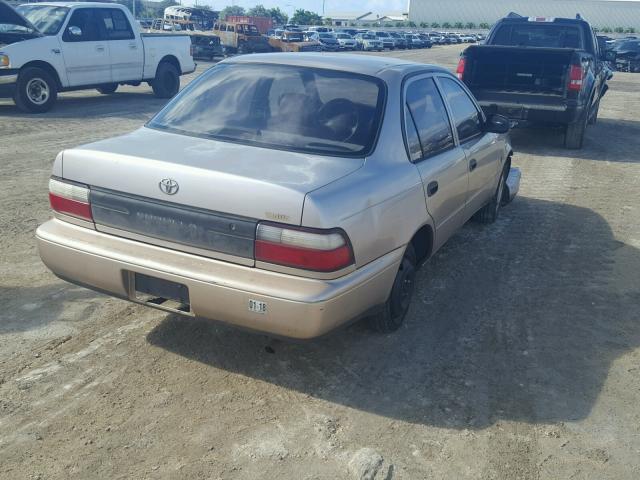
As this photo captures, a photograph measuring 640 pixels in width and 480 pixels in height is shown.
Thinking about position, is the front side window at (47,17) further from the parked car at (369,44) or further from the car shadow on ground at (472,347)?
the parked car at (369,44)

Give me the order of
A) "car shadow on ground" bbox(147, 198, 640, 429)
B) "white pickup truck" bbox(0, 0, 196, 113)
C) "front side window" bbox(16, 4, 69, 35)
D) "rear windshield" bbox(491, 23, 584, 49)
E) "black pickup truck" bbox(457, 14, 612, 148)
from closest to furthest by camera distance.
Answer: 1. "car shadow on ground" bbox(147, 198, 640, 429)
2. "black pickup truck" bbox(457, 14, 612, 148)
3. "white pickup truck" bbox(0, 0, 196, 113)
4. "front side window" bbox(16, 4, 69, 35)
5. "rear windshield" bbox(491, 23, 584, 49)

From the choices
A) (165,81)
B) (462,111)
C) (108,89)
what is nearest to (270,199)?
(462,111)

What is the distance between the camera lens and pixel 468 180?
524cm

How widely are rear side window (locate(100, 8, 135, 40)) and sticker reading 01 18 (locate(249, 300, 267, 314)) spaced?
11.7 meters

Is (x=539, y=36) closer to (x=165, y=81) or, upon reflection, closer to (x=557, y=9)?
(x=165, y=81)

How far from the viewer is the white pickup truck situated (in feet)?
38.8

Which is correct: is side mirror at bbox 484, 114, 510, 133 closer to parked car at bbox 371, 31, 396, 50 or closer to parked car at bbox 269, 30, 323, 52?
parked car at bbox 269, 30, 323, 52

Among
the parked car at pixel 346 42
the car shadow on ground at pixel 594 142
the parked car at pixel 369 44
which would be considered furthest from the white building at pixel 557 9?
the car shadow on ground at pixel 594 142

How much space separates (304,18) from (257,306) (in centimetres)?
11233

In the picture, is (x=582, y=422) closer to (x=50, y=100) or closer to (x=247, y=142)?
(x=247, y=142)

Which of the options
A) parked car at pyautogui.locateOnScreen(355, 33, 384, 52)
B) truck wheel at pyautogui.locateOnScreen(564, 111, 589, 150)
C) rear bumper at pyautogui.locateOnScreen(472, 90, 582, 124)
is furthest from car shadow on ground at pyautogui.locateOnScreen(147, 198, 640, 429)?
parked car at pyautogui.locateOnScreen(355, 33, 384, 52)

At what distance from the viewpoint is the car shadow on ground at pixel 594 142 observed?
10.9m

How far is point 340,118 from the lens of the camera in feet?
13.4

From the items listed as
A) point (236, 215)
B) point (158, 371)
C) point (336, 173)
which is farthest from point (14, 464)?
point (336, 173)
